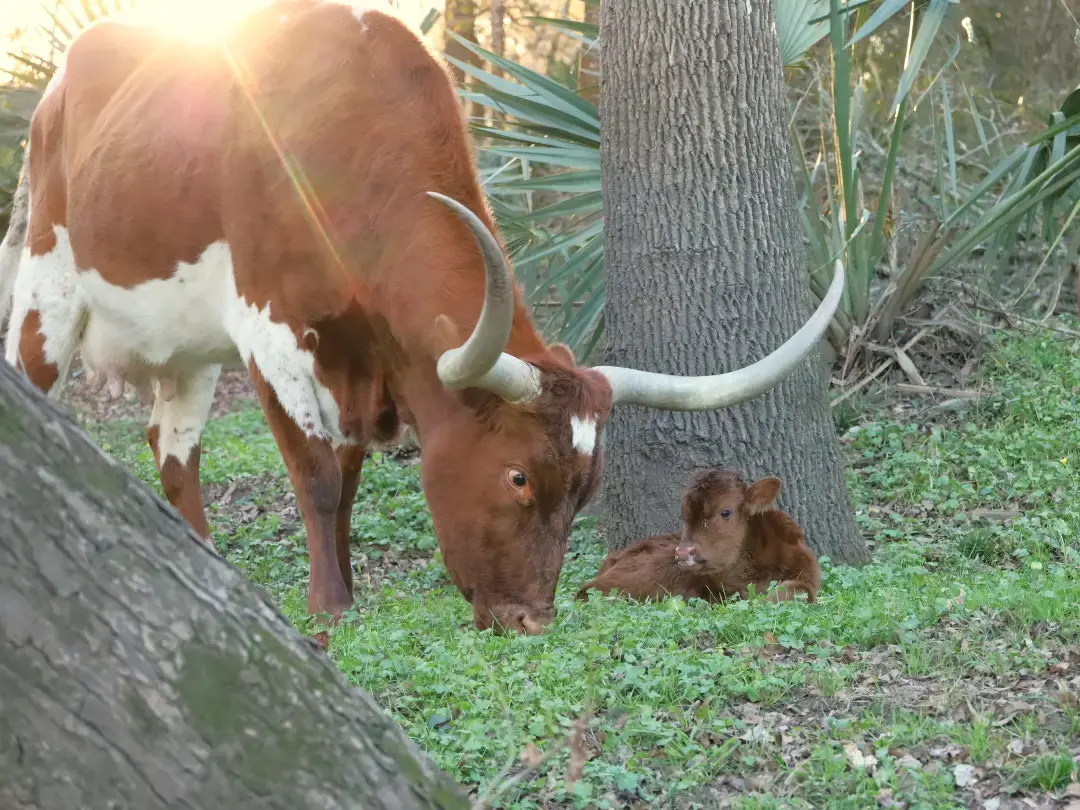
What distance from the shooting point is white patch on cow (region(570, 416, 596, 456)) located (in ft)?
15.3

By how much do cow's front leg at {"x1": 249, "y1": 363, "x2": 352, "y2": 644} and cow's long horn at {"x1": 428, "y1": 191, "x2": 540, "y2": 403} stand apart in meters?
1.12

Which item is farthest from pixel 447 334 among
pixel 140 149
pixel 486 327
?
pixel 140 149

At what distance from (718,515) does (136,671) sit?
3.90 metres

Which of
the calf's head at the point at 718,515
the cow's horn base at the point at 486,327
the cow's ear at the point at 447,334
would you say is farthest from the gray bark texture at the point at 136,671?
the calf's head at the point at 718,515

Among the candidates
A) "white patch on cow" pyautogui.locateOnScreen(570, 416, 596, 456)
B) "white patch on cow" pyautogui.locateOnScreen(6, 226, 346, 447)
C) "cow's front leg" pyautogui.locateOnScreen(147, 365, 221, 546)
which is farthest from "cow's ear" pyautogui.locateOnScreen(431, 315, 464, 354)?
"cow's front leg" pyautogui.locateOnScreen(147, 365, 221, 546)

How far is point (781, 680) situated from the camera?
12.1ft

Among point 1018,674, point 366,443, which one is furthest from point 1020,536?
point 366,443

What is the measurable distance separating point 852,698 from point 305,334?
9.43 feet

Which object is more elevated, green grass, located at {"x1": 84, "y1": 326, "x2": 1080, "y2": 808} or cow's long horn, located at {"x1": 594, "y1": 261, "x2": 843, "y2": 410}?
cow's long horn, located at {"x1": 594, "y1": 261, "x2": 843, "y2": 410}

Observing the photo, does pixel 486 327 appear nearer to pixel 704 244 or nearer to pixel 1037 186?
pixel 704 244

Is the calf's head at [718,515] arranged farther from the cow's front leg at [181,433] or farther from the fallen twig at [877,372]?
the cow's front leg at [181,433]

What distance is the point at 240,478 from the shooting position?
366 inches

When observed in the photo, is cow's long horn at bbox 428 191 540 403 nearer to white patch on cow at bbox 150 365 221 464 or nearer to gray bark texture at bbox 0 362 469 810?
gray bark texture at bbox 0 362 469 810

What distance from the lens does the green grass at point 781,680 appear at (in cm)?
308
